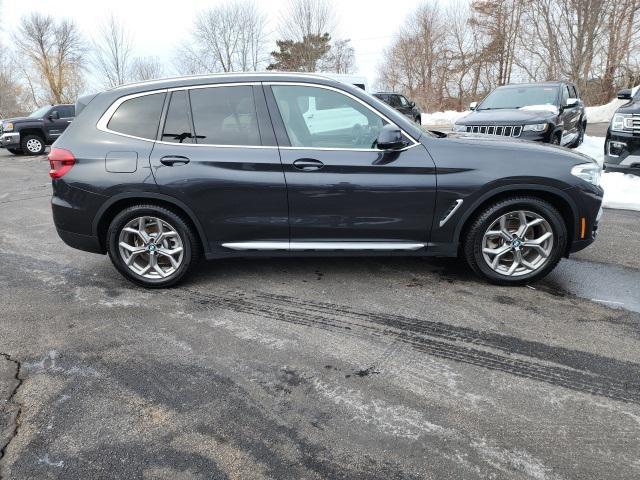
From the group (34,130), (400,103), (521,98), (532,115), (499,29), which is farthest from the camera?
(499,29)

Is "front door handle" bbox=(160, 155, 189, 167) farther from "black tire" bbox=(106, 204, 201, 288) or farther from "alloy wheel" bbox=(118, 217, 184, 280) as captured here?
"alloy wheel" bbox=(118, 217, 184, 280)

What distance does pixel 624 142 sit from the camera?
269 inches

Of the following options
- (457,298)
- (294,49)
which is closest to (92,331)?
(457,298)

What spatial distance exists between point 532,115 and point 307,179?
625 centimetres

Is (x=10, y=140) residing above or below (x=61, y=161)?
above

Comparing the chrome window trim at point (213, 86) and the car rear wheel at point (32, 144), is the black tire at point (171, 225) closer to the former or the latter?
the chrome window trim at point (213, 86)

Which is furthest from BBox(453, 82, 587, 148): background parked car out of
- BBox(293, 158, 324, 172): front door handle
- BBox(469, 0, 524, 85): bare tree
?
BBox(469, 0, 524, 85): bare tree

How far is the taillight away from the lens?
3.85 meters

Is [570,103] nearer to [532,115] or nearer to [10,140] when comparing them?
[532,115]

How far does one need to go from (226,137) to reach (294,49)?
33786mm

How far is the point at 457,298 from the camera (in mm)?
3723

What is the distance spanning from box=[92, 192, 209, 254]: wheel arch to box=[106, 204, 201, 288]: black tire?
1.7 inches

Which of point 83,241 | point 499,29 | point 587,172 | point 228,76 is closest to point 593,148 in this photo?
point 587,172

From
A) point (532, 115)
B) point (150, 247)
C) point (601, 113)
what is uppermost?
point (601, 113)
